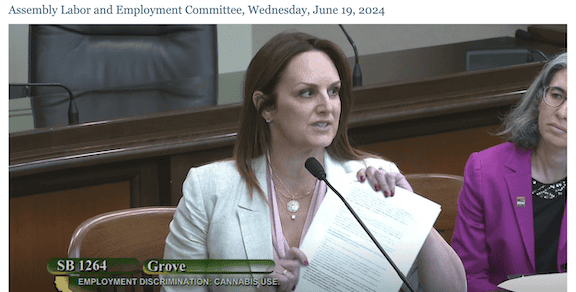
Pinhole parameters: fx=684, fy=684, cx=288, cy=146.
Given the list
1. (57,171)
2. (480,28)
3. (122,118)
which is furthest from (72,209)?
(480,28)

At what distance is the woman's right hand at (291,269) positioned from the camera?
106 centimetres

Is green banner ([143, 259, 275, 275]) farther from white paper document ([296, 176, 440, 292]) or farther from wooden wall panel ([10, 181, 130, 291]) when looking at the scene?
wooden wall panel ([10, 181, 130, 291])

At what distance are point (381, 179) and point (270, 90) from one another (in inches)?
9.3

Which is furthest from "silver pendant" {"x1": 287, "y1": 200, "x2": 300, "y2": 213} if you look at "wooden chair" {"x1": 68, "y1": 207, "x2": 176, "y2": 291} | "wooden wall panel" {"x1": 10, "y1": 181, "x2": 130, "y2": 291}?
"wooden wall panel" {"x1": 10, "y1": 181, "x2": 130, "y2": 291}

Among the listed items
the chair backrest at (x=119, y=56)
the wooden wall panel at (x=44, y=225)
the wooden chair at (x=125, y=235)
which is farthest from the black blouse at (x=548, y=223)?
the chair backrest at (x=119, y=56)

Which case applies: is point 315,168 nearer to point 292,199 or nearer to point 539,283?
point 292,199

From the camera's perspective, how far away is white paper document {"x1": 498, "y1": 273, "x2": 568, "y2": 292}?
1.10 m

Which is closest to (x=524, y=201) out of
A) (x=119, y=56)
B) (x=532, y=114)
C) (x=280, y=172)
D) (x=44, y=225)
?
(x=532, y=114)

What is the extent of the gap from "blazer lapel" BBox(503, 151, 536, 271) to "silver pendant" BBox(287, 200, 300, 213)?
40 cm

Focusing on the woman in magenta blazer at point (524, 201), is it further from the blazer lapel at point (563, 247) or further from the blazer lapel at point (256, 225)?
the blazer lapel at point (256, 225)

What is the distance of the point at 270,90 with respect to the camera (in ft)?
3.73

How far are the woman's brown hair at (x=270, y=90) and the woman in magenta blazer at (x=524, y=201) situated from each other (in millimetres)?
247

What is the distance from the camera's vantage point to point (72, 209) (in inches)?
59.3
